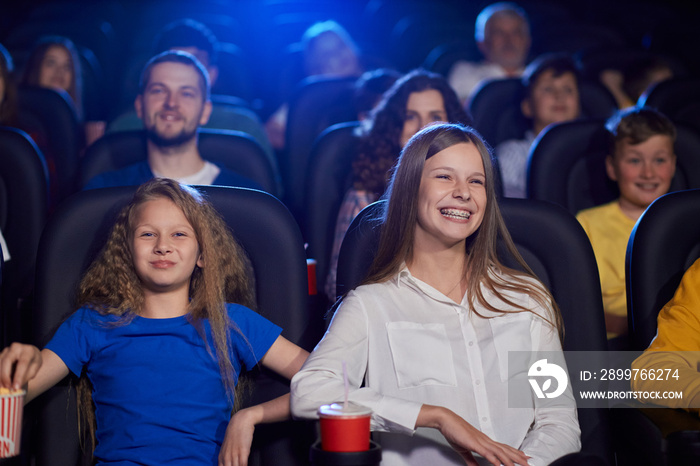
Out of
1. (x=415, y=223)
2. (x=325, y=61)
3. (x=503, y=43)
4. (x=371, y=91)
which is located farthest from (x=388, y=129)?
(x=503, y=43)

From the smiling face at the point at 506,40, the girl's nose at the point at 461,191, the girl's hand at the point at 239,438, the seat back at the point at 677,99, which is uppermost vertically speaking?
the smiling face at the point at 506,40

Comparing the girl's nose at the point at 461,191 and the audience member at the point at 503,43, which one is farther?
the audience member at the point at 503,43

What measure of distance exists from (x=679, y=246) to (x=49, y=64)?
10.5 ft

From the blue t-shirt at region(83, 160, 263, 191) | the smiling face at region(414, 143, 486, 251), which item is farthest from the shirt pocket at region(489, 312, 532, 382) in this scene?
the blue t-shirt at region(83, 160, 263, 191)

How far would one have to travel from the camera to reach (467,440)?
1277mm

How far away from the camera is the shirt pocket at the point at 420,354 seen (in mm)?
1497

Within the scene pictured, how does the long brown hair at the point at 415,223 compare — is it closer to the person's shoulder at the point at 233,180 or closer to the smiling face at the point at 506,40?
the person's shoulder at the point at 233,180

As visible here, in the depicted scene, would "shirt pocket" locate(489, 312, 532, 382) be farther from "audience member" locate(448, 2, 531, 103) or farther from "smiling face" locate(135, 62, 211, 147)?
"audience member" locate(448, 2, 531, 103)

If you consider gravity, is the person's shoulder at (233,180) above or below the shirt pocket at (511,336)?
above

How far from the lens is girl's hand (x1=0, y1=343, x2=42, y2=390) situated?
1.30m

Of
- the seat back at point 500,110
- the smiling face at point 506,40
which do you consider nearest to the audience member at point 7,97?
the seat back at point 500,110

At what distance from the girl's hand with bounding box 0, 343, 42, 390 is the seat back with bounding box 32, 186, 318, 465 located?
0.13 metres

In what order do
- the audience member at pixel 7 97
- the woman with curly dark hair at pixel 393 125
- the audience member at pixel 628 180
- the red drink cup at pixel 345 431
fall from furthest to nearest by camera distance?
the audience member at pixel 7 97 → the woman with curly dark hair at pixel 393 125 → the audience member at pixel 628 180 → the red drink cup at pixel 345 431

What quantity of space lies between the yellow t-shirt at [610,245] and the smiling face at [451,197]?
690 millimetres
